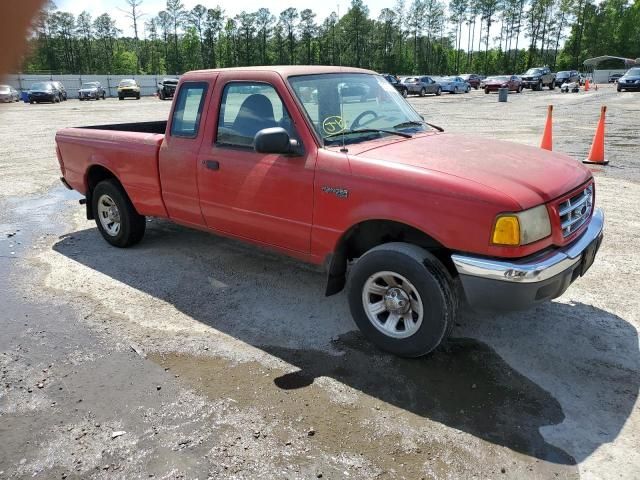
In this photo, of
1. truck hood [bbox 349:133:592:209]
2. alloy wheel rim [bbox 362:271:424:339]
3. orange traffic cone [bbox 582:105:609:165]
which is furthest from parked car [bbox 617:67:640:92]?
alloy wheel rim [bbox 362:271:424:339]

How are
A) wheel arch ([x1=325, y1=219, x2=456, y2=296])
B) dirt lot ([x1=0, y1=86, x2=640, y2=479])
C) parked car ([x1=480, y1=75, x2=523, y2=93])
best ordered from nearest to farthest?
1. dirt lot ([x1=0, y1=86, x2=640, y2=479])
2. wheel arch ([x1=325, y1=219, x2=456, y2=296])
3. parked car ([x1=480, y1=75, x2=523, y2=93])

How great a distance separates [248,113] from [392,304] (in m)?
2.02

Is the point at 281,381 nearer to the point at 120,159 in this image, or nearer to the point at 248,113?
the point at 248,113

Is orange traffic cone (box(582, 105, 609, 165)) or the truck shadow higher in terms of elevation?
orange traffic cone (box(582, 105, 609, 165))

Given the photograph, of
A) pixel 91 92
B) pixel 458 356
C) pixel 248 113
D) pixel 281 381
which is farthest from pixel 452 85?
pixel 281 381

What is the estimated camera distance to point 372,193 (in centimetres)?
355

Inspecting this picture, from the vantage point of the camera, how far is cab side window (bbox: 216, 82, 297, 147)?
420cm

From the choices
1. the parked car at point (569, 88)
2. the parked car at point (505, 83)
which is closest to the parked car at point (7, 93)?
the parked car at point (505, 83)

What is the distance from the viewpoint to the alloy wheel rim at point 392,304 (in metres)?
3.54

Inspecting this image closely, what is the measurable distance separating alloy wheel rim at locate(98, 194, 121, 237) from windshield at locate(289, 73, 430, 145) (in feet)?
9.42

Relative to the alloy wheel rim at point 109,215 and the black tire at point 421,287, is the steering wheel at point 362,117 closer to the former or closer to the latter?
the black tire at point 421,287

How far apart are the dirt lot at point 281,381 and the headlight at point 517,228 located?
93 cm

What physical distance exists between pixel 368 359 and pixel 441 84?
155 ft

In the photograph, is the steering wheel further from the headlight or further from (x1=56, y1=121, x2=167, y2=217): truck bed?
(x1=56, y1=121, x2=167, y2=217): truck bed
